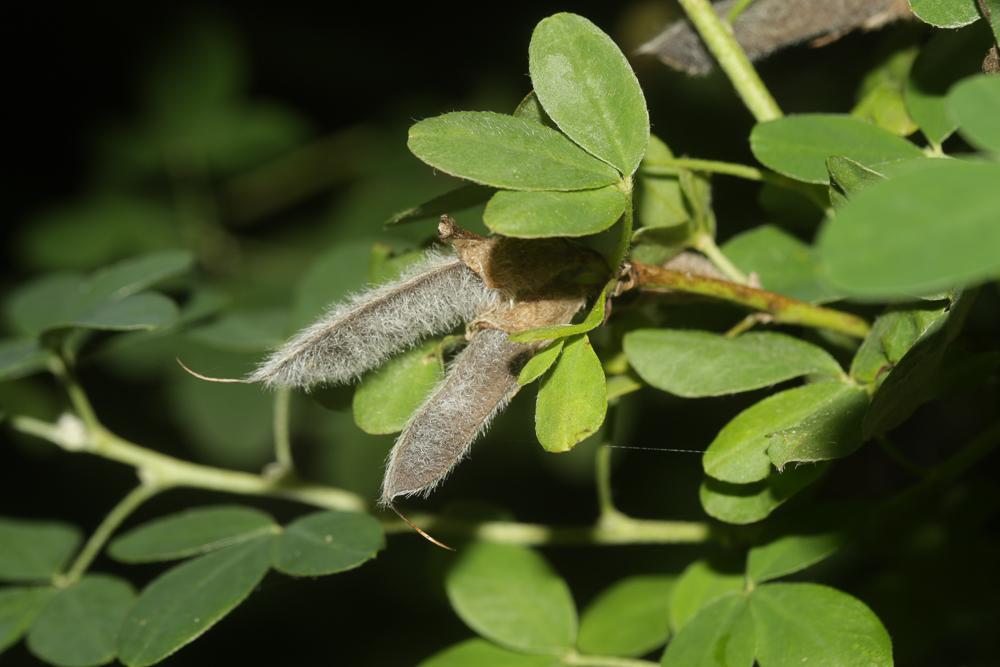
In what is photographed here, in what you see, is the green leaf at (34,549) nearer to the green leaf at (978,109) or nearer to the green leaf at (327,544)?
the green leaf at (327,544)

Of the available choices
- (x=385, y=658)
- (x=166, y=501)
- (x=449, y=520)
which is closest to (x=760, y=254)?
(x=449, y=520)

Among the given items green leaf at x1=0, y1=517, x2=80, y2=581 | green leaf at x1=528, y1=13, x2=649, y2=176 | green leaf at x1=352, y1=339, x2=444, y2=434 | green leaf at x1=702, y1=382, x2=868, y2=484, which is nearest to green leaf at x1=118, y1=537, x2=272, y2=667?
green leaf at x1=352, y1=339, x2=444, y2=434

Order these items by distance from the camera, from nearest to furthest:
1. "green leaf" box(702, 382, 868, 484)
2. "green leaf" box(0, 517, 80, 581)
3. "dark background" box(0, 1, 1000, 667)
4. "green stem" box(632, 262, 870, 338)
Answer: "green leaf" box(702, 382, 868, 484)
"green stem" box(632, 262, 870, 338)
"green leaf" box(0, 517, 80, 581)
"dark background" box(0, 1, 1000, 667)

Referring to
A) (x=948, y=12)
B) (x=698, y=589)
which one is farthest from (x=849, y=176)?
(x=698, y=589)

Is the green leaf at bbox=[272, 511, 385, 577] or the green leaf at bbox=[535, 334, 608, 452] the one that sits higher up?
the green leaf at bbox=[535, 334, 608, 452]

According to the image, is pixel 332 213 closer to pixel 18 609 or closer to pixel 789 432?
pixel 18 609

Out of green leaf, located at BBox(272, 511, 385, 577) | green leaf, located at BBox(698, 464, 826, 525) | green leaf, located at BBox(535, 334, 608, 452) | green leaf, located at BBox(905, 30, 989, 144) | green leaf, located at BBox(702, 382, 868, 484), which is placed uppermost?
green leaf, located at BBox(535, 334, 608, 452)

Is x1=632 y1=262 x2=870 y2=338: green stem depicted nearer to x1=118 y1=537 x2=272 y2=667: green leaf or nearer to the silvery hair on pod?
the silvery hair on pod

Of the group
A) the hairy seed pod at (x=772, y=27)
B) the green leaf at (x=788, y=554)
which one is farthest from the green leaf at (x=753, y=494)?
the hairy seed pod at (x=772, y=27)
